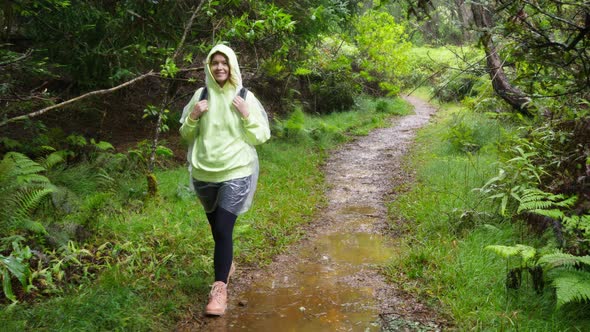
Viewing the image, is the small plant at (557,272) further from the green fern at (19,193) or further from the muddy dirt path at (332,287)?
the green fern at (19,193)

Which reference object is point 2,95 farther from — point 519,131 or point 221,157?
point 519,131

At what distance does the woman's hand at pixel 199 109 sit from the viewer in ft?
13.2

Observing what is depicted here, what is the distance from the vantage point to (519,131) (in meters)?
7.62

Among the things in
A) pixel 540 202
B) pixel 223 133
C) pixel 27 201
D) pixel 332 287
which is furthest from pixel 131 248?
pixel 540 202

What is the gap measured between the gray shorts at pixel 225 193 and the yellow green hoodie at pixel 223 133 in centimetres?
5

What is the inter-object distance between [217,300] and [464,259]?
2437 millimetres

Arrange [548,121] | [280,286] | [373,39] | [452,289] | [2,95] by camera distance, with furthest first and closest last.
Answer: [373,39] < [548,121] < [2,95] < [280,286] < [452,289]

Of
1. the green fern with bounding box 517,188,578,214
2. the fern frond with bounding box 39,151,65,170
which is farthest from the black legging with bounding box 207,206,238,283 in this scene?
the fern frond with bounding box 39,151,65,170

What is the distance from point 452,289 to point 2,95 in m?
4.93

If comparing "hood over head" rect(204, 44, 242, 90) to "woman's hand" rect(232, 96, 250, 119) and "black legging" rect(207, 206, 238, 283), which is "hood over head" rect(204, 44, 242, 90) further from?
"black legging" rect(207, 206, 238, 283)

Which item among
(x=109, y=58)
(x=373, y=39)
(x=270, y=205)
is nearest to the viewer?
(x=270, y=205)

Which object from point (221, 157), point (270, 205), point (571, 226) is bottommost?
point (270, 205)

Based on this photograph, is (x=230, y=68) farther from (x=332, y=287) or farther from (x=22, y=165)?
(x=22, y=165)

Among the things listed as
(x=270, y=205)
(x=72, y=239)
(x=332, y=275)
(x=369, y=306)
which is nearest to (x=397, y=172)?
(x=270, y=205)
